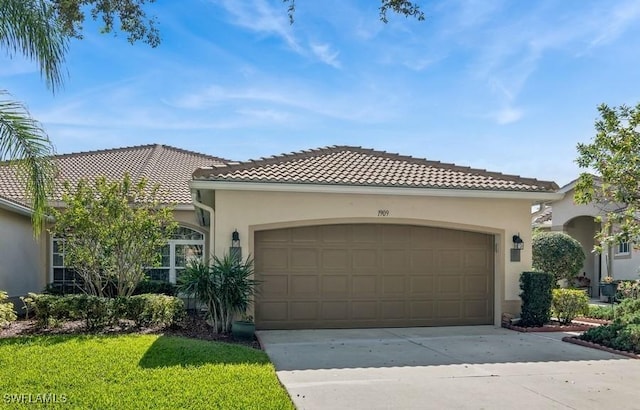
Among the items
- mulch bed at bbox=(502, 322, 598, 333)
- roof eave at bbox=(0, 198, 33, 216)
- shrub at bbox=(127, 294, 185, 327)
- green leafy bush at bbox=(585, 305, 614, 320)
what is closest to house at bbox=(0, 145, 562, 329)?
mulch bed at bbox=(502, 322, 598, 333)

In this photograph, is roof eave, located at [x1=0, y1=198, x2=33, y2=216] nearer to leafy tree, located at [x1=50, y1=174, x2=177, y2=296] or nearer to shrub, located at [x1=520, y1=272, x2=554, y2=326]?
leafy tree, located at [x1=50, y1=174, x2=177, y2=296]

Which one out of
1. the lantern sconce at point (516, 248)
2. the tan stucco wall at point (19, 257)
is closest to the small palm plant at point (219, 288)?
the tan stucco wall at point (19, 257)

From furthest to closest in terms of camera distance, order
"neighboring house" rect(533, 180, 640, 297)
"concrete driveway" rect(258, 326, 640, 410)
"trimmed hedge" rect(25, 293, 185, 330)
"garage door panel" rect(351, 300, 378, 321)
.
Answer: "neighboring house" rect(533, 180, 640, 297), "garage door panel" rect(351, 300, 378, 321), "trimmed hedge" rect(25, 293, 185, 330), "concrete driveway" rect(258, 326, 640, 410)

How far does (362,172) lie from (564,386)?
7.08 m

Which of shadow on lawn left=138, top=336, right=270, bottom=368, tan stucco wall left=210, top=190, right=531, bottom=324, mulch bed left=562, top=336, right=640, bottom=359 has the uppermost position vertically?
tan stucco wall left=210, top=190, right=531, bottom=324

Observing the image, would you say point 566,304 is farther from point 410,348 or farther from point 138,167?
point 138,167

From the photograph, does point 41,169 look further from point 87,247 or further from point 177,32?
point 87,247

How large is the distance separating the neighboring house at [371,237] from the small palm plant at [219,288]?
0.87 m

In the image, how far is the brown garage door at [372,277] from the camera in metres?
12.7

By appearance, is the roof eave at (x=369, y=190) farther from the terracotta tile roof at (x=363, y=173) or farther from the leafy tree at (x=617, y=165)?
the leafy tree at (x=617, y=165)

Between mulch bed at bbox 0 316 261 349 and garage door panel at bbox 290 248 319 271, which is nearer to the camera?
mulch bed at bbox 0 316 261 349

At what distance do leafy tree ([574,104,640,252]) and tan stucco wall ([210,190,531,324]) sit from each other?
4.18 metres

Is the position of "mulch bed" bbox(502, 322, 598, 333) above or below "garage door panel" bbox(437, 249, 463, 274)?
below

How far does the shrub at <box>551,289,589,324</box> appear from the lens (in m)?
13.5
